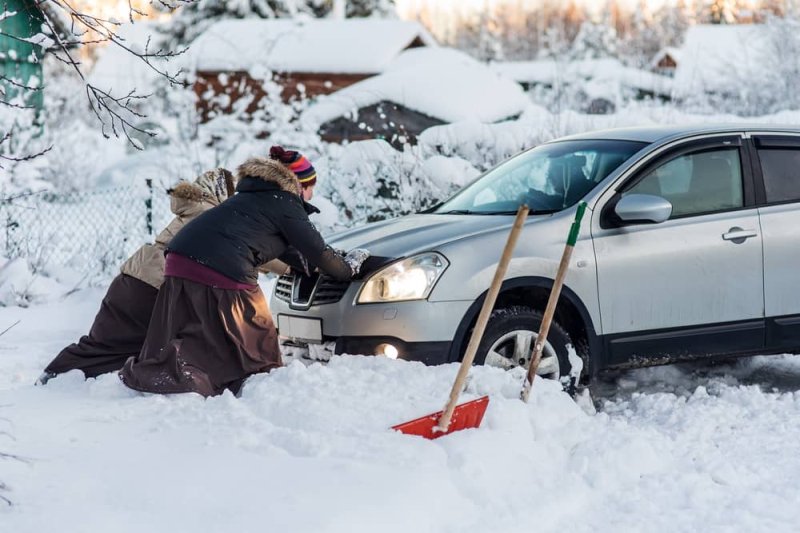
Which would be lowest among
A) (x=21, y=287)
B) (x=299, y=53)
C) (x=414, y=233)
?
(x=21, y=287)

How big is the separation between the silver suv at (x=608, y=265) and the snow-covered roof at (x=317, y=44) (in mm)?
14854

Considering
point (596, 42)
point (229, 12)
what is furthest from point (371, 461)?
point (596, 42)

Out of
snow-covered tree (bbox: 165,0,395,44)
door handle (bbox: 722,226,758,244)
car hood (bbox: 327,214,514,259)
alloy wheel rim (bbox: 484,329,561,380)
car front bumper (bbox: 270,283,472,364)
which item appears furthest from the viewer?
snow-covered tree (bbox: 165,0,395,44)

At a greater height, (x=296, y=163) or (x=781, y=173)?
(x=296, y=163)

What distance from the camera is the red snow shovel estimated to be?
14.1 feet

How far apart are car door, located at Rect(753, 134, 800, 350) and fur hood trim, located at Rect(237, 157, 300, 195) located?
286 cm

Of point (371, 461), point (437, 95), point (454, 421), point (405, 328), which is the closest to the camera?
point (371, 461)

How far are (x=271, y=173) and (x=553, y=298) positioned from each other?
1.83 metres

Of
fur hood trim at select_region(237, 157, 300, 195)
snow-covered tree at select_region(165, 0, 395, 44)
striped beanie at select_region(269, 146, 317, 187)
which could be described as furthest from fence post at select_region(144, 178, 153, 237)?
snow-covered tree at select_region(165, 0, 395, 44)

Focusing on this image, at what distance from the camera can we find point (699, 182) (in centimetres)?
609

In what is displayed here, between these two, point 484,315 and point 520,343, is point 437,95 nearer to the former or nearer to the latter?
point 520,343

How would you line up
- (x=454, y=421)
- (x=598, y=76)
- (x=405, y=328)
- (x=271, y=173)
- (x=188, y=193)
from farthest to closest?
1. (x=598, y=76)
2. (x=188, y=193)
3. (x=271, y=173)
4. (x=405, y=328)
5. (x=454, y=421)

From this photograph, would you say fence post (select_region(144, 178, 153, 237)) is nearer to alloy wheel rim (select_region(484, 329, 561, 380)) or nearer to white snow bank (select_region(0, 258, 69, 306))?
white snow bank (select_region(0, 258, 69, 306))

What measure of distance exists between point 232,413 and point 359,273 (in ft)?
3.82
